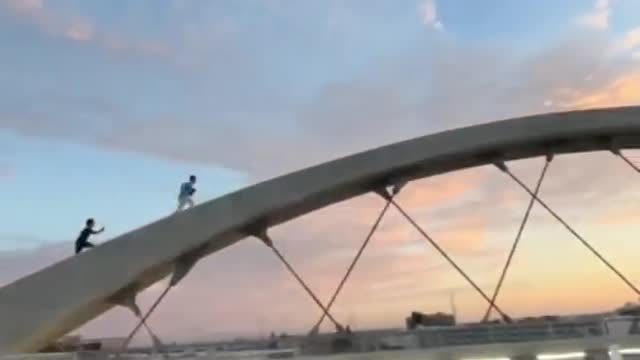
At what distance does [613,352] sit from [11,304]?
11795 millimetres

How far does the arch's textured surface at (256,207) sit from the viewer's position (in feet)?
52.7

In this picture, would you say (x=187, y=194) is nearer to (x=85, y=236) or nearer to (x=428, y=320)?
(x=85, y=236)

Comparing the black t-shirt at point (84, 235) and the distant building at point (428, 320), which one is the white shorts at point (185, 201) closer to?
the black t-shirt at point (84, 235)

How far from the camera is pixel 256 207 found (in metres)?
17.7

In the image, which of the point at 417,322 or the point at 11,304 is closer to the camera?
the point at 11,304

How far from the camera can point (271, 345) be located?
51.0 feet

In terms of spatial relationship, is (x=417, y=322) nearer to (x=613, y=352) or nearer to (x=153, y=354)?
(x=613, y=352)

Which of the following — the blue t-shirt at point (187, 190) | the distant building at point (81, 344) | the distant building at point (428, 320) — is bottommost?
the distant building at point (81, 344)

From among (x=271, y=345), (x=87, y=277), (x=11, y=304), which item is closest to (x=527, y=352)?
(x=271, y=345)

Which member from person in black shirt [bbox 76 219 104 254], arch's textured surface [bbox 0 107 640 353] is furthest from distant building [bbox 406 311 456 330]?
person in black shirt [bbox 76 219 104 254]

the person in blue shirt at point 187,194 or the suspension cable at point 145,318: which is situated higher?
the person in blue shirt at point 187,194

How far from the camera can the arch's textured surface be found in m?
16.1

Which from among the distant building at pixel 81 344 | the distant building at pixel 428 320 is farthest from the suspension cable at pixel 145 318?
the distant building at pixel 428 320

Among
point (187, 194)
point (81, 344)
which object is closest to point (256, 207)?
point (187, 194)
